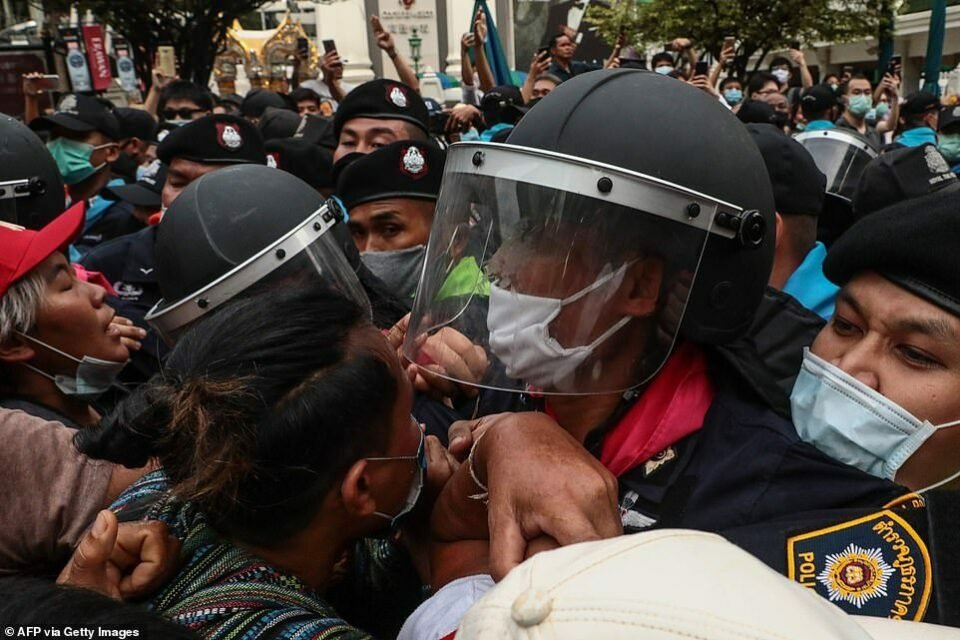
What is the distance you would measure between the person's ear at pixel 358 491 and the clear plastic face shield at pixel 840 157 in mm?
3650

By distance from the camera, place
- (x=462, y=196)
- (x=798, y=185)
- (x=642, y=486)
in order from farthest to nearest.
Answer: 1. (x=798, y=185)
2. (x=462, y=196)
3. (x=642, y=486)

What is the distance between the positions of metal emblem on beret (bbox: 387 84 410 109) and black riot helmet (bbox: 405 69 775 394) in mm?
2741

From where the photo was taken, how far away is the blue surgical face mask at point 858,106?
959 cm

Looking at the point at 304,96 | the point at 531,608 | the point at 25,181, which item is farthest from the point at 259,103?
the point at 531,608

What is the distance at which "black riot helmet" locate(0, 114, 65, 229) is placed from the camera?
3482 millimetres

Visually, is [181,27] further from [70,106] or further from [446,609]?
[446,609]

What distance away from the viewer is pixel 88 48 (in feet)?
48.1

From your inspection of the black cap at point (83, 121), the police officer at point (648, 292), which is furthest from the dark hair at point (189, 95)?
the police officer at point (648, 292)

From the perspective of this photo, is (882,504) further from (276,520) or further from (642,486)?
(276,520)

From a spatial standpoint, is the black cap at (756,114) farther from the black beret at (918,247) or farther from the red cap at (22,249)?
the red cap at (22,249)

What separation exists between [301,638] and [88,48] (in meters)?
15.7

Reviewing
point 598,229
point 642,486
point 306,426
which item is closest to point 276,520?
point 306,426

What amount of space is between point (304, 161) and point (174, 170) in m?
1.11

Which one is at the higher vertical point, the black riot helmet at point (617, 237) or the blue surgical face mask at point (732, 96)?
the black riot helmet at point (617, 237)
